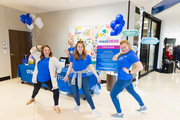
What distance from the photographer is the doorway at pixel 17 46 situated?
4927 mm

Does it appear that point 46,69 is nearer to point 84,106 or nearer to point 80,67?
point 80,67

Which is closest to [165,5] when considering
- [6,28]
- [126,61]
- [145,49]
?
[126,61]

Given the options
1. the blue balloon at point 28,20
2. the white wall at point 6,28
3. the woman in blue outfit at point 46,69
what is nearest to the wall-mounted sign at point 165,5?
the woman in blue outfit at point 46,69

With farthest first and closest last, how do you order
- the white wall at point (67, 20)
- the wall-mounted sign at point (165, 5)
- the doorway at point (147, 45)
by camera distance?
1. the doorway at point (147, 45)
2. the white wall at point (67, 20)
3. the wall-mounted sign at point (165, 5)

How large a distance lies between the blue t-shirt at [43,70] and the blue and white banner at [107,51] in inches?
43.2

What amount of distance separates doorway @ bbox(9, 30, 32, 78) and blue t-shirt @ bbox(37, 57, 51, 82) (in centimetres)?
335

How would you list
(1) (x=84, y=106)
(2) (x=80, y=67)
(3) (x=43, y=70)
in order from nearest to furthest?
(2) (x=80, y=67), (3) (x=43, y=70), (1) (x=84, y=106)

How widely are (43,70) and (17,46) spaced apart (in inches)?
141

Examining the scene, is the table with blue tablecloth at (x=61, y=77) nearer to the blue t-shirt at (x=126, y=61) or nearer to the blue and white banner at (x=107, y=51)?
the blue and white banner at (x=107, y=51)

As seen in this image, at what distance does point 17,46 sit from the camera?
16.8 feet

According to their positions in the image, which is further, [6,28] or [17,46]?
[17,46]

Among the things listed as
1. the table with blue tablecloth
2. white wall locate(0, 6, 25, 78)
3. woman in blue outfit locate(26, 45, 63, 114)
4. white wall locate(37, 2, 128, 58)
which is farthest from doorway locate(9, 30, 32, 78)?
woman in blue outfit locate(26, 45, 63, 114)

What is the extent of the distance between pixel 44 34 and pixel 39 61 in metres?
3.48

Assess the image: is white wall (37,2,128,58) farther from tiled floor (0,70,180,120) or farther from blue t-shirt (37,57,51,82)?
blue t-shirt (37,57,51,82)
